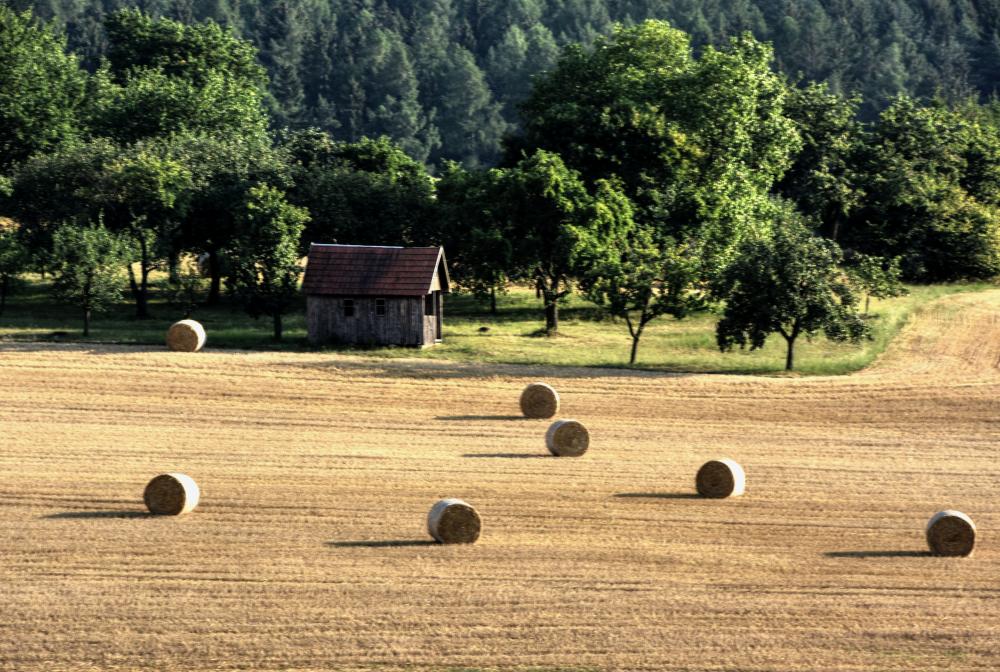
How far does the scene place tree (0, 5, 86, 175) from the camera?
266ft

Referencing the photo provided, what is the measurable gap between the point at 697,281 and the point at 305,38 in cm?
14401

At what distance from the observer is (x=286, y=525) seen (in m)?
31.0

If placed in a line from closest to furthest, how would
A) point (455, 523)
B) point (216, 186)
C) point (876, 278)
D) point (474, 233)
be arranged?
point (455, 523)
point (876, 278)
point (474, 233)
point (216, 186)

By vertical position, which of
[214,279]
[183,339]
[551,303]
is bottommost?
[183,339]

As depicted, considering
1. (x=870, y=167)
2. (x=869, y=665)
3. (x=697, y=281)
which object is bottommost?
(x=869, y=665)

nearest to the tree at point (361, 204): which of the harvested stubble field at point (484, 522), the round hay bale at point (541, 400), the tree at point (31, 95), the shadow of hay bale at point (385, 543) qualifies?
the tree at point (31, 95)

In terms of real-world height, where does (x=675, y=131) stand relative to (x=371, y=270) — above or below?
above

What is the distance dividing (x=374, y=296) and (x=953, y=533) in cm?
3353

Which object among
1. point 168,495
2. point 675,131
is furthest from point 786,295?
point 168,495

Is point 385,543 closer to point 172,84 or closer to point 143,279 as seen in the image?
point 143,279

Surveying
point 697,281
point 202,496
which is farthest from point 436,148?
point 202,496

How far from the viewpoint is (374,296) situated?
5897 cm

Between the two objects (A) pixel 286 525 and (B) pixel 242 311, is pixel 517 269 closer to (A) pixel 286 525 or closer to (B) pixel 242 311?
(B) pixel 242 311

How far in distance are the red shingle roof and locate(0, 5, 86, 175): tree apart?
78.5 ft
